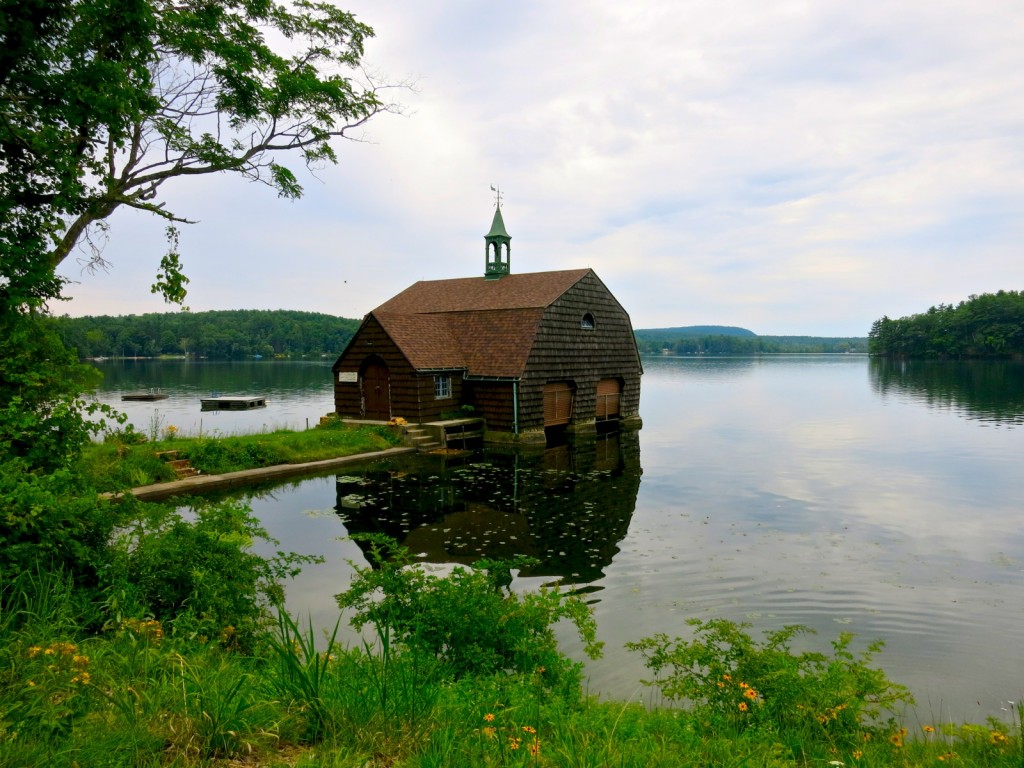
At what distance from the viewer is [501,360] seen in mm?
26031

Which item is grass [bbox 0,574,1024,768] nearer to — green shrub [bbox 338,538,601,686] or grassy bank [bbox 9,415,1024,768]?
grassy bank [bbox 9,415,1024,768]

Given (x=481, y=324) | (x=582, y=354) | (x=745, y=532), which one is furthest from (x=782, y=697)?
(x=481, y=324)

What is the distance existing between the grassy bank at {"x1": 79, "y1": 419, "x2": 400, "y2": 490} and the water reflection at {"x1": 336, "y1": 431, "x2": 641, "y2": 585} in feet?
7.81

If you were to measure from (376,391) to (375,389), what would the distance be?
0.10 meters

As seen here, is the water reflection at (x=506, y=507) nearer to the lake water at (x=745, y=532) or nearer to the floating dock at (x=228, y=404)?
the lake water at (x=745, y=532)

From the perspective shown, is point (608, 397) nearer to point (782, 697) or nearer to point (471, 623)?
point (471, 623)

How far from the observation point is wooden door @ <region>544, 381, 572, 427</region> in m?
27.2

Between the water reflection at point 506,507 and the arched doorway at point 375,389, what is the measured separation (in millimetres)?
4748

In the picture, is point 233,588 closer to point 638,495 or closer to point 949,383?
point 638,495

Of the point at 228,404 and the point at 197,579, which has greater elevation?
the point at 197,579

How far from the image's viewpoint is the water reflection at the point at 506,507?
39.4 feet

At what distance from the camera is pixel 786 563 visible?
11.7 metres

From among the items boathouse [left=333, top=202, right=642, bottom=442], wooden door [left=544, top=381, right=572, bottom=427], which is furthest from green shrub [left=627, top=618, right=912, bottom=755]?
wooden door [left=544, top=381, right=572, bottom=427]

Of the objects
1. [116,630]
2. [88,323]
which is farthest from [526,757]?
[88,323]
